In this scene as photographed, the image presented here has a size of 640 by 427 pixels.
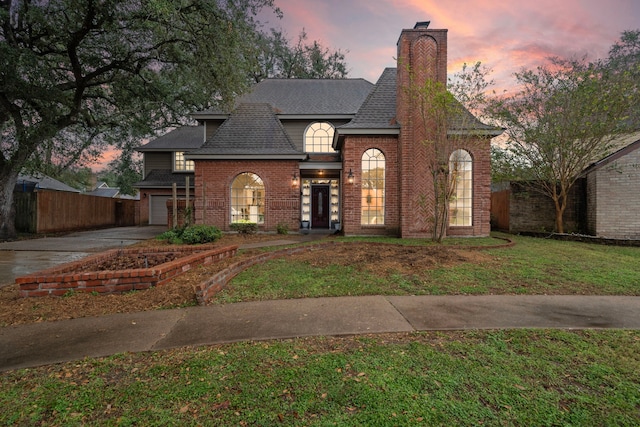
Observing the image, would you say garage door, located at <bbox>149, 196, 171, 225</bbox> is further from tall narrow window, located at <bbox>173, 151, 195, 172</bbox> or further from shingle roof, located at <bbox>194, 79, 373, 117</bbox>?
shingle roof, located at <bbox>194, 79, 373, 117</bbox>

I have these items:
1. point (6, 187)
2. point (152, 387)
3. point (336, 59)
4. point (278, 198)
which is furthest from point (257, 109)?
point (336, 59)

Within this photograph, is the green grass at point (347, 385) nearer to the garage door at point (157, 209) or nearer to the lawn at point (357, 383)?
the lawn at point (357, 383)

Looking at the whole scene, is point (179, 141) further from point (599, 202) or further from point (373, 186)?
point (599, 202)

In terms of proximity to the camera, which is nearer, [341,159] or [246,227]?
[246,227]

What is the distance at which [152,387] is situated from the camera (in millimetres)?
2166

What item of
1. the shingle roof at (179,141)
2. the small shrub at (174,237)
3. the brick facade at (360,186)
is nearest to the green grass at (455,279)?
the small shrub at (174,237)

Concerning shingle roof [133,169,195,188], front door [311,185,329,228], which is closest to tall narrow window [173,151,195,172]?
shingle roof [133,169,195,188]

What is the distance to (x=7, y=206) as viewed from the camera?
38.2ft

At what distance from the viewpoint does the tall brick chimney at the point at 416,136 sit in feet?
36.6

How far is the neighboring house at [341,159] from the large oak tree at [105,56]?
8.20ft

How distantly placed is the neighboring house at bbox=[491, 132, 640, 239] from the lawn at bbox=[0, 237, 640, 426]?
11.0 meters

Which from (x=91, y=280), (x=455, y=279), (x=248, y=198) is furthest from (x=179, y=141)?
(x=455, y=279)

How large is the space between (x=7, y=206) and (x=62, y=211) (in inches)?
138

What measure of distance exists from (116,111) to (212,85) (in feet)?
23.2
